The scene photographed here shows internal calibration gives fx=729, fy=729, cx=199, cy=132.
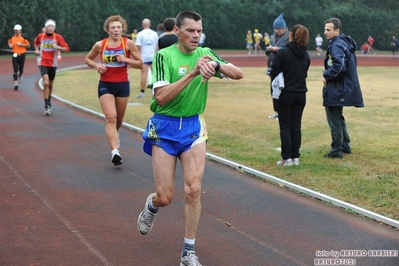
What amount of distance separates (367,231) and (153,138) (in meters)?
2.49

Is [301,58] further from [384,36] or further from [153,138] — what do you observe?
[384,36]

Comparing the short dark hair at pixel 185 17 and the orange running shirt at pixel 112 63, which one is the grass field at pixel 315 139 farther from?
the short dark hair at pixel 185 17

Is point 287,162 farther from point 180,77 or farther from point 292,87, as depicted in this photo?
point 180,77

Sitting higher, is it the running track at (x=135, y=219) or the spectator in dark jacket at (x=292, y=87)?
the spectator in dark jacket at (x=292, y=87)

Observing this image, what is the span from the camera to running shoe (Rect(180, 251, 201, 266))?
598cm

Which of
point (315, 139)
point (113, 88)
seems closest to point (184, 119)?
point (113, 88)

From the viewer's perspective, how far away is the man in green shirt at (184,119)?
6012 millimetres

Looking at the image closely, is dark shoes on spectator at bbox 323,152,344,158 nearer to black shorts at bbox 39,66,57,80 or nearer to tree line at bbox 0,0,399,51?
black shorts at bbox 39,66,57,80

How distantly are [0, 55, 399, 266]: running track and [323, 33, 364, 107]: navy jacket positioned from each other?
6.48ft

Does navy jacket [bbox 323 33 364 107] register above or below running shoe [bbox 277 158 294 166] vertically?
above

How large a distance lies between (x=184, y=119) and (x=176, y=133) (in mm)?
145

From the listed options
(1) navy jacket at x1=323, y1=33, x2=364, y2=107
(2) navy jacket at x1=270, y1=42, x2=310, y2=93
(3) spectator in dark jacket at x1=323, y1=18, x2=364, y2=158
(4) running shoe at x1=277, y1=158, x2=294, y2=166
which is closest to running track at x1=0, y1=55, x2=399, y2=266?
(4) running shoe at x1=277, y1=158, x2=294, y2=166

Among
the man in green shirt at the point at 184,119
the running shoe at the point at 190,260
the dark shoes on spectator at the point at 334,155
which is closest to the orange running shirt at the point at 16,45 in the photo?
the dark shoes on spectator at the point at 334,155

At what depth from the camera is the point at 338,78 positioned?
431 inches
